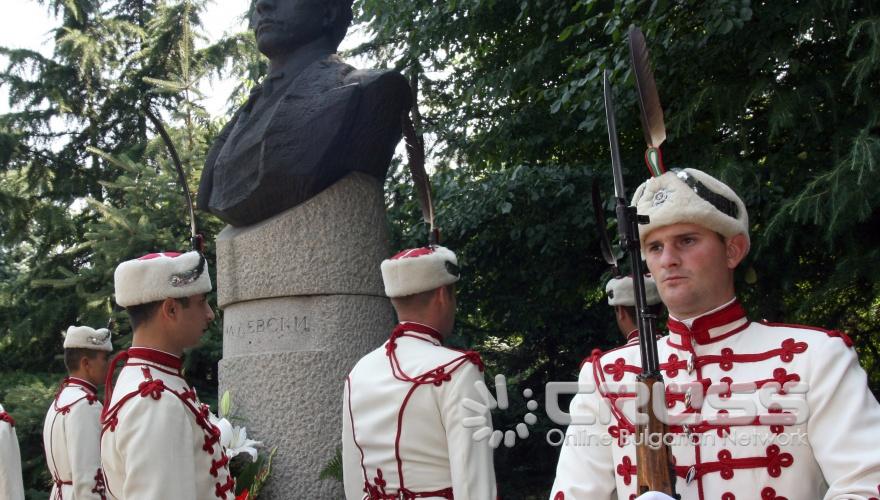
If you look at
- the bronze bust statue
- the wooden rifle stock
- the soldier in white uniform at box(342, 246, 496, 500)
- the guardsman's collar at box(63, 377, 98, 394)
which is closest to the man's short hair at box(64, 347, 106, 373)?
the guardsman's collar at box(63, 377, 98, 394)

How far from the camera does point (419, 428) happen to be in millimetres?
3473

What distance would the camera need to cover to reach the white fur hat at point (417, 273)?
12.5 feet

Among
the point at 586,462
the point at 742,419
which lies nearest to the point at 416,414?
the point at 586,462

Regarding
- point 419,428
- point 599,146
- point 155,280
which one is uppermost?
point 599,146

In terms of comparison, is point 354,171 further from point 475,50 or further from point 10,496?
point 475,50

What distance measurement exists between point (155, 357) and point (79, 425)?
2149mm

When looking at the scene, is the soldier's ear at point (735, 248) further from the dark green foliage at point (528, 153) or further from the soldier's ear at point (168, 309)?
the dark green foliage at point (528, 153)

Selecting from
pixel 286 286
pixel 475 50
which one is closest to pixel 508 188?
pixel 475 50

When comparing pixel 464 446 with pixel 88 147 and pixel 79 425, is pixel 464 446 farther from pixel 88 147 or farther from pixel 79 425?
pixel 88 147

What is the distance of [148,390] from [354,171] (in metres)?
3.37

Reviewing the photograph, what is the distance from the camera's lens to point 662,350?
2525 millimetres

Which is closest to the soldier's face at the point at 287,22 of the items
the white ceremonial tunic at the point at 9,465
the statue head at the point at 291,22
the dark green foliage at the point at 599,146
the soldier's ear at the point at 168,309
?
the statue head at the point at 291,22

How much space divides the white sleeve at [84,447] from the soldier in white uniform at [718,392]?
9.87 ft
